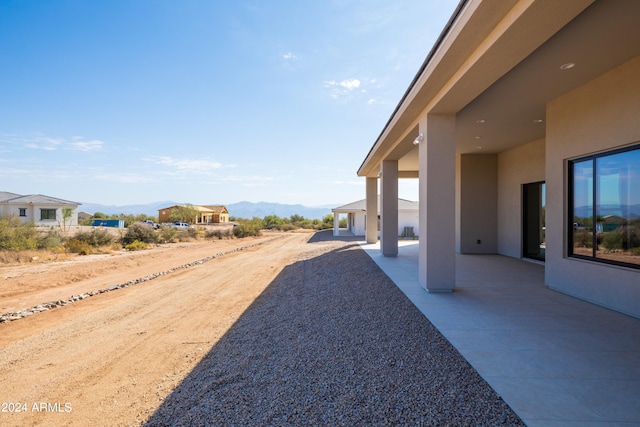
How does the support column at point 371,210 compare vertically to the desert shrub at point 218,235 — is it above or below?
above

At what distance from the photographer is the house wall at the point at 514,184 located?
8.89 m

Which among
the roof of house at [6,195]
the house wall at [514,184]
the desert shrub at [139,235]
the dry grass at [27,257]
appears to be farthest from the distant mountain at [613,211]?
the roof of house at [6,195]

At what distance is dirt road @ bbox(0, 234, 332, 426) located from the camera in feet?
8.96

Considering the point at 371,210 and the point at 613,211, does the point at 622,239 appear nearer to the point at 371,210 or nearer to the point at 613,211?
the point at 613,211

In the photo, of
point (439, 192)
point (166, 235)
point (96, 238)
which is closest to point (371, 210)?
point (439, 192)

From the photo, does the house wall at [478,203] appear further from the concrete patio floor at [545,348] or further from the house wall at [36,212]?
the house wall at [36,212]

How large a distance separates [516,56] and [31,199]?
4150 centimetres

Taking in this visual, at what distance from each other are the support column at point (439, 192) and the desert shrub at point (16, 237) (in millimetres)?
17064

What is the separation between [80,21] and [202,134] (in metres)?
21.1

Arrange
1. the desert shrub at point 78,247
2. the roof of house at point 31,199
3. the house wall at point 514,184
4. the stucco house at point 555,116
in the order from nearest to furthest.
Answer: the stucco house at point 555,116 < the house wall at point 514,184 < the desert shrub at point 78,247 < the roof of house at point 31,199

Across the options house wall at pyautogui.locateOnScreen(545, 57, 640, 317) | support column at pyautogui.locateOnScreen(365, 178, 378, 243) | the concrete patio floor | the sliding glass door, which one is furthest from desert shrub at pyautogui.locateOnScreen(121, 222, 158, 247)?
house wall at pyautogui.locateOnScreen(545, 57, 640, 317)

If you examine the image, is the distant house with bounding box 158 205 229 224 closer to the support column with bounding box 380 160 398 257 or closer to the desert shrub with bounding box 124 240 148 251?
the desert shrub with bounding box 124 240 148 251

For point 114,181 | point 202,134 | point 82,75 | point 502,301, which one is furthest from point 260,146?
point 502,301

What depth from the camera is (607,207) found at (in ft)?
16.2
